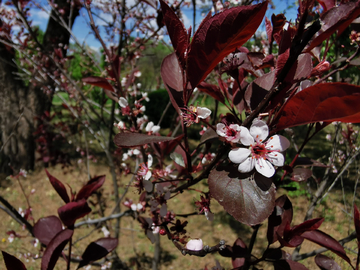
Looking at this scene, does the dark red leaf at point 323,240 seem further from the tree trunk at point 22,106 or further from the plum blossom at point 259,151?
the tree trunk at point 22,106

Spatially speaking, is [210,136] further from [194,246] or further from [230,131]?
[194,246]

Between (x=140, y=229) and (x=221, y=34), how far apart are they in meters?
2.78

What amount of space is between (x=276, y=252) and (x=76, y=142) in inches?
180

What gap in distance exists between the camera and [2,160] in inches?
156

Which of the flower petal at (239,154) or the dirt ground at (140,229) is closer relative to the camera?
the flower petal at (239,154)

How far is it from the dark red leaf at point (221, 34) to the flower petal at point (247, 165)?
0.21 metres

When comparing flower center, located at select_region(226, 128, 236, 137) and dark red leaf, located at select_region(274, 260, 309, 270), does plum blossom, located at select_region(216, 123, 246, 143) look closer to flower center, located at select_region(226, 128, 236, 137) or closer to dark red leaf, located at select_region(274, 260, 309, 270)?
flower center, located at select_region(226, 128, 236, 137)

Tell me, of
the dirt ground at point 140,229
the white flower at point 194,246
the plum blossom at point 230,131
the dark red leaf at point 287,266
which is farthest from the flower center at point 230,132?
the dirt ground at point 140,229

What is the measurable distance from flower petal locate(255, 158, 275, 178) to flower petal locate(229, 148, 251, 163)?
0.03 meters

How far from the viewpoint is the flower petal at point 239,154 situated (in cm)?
50

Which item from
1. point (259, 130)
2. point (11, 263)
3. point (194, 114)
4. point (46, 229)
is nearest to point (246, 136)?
point (259, 130)

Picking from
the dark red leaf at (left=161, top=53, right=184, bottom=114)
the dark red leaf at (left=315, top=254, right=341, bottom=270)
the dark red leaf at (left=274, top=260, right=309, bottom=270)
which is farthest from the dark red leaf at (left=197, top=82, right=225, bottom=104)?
the dark red leaf at (left=315, top=254, right=341, bottom=270)

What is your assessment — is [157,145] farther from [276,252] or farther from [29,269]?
[29,269]

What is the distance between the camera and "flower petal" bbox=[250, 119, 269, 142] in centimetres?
50
